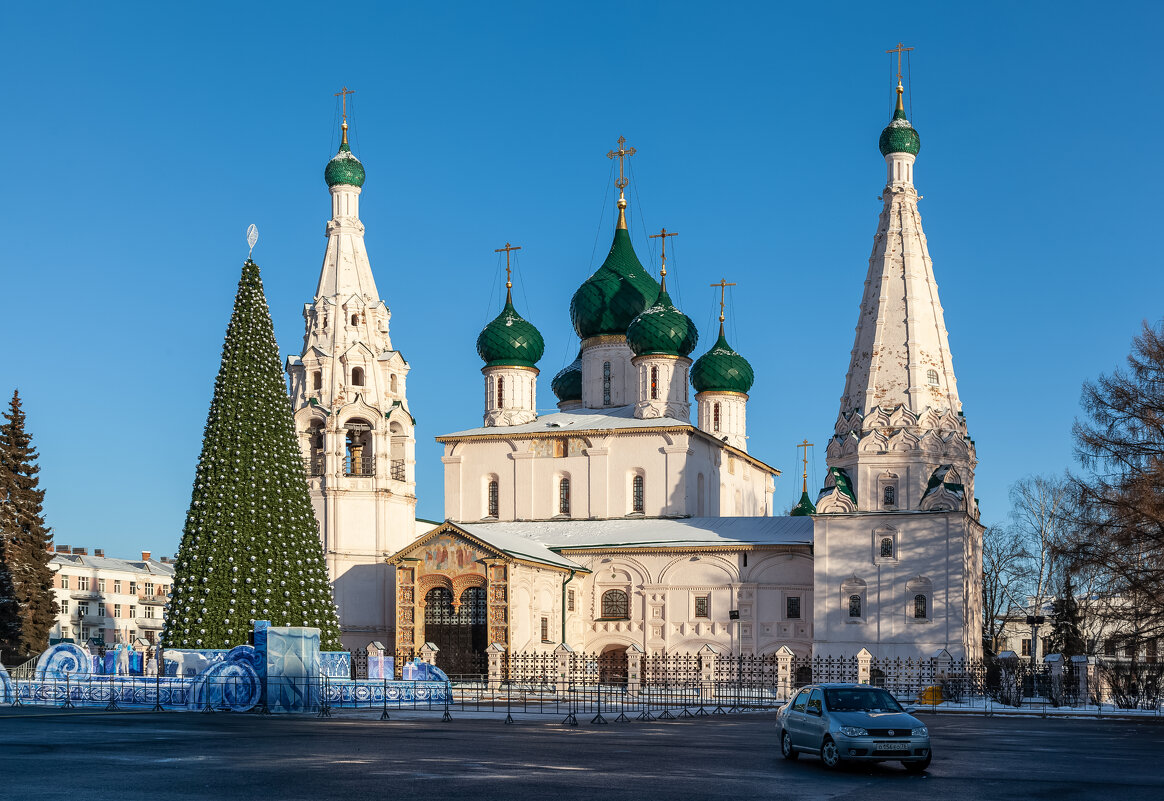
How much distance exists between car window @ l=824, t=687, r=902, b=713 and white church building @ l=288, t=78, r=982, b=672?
22557mm

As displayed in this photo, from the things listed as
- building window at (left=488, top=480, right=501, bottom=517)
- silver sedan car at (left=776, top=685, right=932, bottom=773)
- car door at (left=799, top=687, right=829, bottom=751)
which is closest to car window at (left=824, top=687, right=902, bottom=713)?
silver sedan car at (left=776, top=685, right=932, bottom=773)

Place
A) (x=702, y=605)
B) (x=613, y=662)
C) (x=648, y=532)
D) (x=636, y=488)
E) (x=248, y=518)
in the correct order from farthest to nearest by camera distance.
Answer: (x=636, y=488)
(x=648, y=532)
(x=613, y=662)
(x=702, y=605)
(x=248, y=518)

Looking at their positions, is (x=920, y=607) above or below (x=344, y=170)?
below

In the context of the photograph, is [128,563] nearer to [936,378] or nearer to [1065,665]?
[936,378]

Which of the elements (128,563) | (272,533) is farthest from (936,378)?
(128,563)

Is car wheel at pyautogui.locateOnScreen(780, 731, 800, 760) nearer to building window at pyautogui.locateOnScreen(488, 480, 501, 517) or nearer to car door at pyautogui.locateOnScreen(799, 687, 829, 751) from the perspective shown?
car door at pyautogui.locateOnScreen(799, 687, 829, 751)

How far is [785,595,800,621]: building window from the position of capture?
3909cm

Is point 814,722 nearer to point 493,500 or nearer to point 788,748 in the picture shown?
point 788,748

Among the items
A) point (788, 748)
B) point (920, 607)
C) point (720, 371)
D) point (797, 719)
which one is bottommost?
point (788, 748)

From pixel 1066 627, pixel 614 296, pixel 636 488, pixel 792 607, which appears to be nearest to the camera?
pixel 792 607

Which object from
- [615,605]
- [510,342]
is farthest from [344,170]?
[615,605]

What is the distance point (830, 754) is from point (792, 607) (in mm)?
26112

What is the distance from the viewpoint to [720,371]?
47281mm

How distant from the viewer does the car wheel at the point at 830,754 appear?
1329cm
